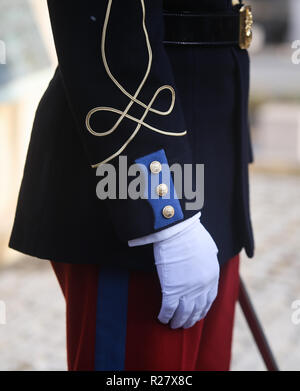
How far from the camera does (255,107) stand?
823cm

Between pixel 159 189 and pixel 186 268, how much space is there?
0.15 metres

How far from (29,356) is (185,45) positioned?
1.92 m

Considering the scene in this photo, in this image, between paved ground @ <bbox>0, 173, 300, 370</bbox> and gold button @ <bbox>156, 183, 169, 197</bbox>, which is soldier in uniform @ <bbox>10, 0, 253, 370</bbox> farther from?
paved ground @ <bbox>0, 173, 300, 370</bbox>

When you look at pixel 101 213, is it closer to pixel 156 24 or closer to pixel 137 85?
pixel 137 85

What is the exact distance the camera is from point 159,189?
3.87 feet

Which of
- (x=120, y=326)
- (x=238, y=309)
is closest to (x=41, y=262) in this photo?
(x=238, y=309)

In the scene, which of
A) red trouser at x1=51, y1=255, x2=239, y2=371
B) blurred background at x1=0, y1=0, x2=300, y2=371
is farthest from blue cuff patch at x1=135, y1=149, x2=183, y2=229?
blurred background at x1=0, y1=0, x2=300, y2=371

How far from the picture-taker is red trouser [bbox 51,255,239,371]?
50.5 inches

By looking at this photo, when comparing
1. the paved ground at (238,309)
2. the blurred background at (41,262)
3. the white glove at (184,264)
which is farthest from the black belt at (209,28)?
A: the paved ground at (238,309)

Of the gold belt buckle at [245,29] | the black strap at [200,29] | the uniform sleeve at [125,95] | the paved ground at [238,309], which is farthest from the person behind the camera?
the paved ground at [238,309]

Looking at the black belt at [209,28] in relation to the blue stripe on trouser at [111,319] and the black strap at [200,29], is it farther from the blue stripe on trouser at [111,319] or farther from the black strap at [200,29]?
the blue stripe on trouser at [111,319]

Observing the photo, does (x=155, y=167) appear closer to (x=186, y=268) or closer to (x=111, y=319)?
(x=186, y=268)

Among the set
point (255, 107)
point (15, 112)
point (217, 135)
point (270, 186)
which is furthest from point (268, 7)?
point (217, 135)

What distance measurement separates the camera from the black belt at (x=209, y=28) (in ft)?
4.18
